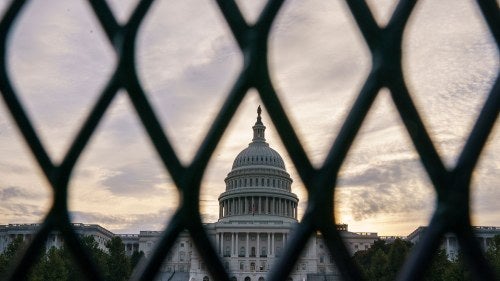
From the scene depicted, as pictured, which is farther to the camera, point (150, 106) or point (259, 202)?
point (259, 202)

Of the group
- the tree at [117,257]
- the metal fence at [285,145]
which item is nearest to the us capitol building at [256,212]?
the tree at [117,257]

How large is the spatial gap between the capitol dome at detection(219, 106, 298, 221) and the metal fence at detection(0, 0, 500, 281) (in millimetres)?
103535

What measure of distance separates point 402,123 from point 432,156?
0.12m

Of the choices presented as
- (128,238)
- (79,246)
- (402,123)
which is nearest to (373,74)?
(402,123)

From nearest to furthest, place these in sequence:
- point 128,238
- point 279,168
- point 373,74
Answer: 1. point 373,74
2. point 128,238
3. point 279,168

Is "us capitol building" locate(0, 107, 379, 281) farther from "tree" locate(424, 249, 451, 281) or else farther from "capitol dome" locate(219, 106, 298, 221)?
"tree" locate(424, 249, 451, 281)

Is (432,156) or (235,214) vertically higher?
(235,214)

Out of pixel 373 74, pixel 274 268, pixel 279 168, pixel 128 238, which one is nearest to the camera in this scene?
pixel 274 268

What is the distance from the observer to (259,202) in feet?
353

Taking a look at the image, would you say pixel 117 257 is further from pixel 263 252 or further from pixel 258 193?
pixel 258 193

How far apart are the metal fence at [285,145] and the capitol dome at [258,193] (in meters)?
104

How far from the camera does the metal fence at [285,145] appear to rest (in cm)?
178

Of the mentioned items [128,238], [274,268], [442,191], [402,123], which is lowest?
[274,268]

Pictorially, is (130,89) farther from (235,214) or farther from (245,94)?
(235,214)
